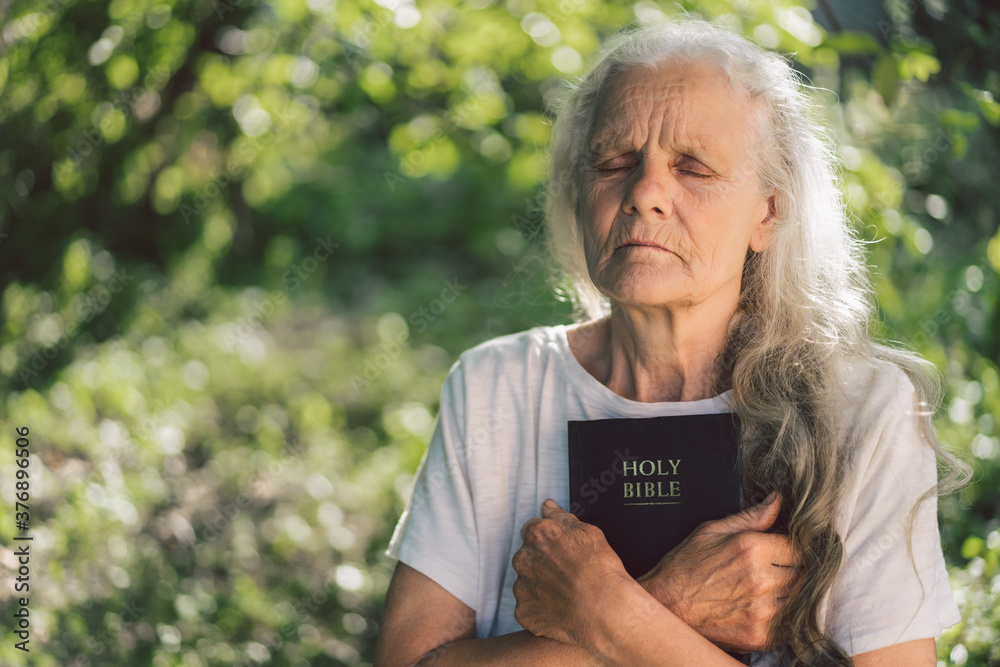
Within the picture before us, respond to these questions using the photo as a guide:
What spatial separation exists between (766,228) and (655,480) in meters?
0.62

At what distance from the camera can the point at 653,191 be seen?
1585 mm

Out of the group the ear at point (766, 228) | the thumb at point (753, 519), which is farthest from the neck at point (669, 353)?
the thumb at point (753, 519)

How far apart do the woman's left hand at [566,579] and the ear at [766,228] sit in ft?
2.37

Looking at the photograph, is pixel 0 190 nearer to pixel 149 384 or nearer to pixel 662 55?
pixel 149 384

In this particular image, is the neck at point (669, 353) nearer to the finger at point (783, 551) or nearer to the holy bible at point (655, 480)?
the holy bible at point (655, 480)

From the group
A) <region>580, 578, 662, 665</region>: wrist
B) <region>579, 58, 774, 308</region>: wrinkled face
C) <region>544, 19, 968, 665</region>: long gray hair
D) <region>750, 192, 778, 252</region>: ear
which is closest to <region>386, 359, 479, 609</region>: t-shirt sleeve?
<region>580, 578, 662, 665</region>: wrist

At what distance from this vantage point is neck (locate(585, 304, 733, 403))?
173 centimetres

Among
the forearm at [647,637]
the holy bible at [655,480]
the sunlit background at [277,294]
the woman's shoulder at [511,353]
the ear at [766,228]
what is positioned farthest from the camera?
the sunlit background at [277,294]

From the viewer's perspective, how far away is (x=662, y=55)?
167 cm

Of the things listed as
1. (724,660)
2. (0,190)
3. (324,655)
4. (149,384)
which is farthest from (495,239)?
(724,660)

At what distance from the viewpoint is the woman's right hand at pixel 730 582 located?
4.70ft

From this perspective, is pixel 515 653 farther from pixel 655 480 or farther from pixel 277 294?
pixel 277 294

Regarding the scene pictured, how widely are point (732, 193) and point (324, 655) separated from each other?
2.33 metres

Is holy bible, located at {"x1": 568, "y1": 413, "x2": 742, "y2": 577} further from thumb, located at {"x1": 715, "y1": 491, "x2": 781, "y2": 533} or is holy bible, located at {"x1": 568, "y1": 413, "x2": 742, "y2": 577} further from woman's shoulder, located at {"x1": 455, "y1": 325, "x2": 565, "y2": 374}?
woman's shoulder, located at {"x1": 455, "y1": 325, "x2": 565, "y2": 374}
